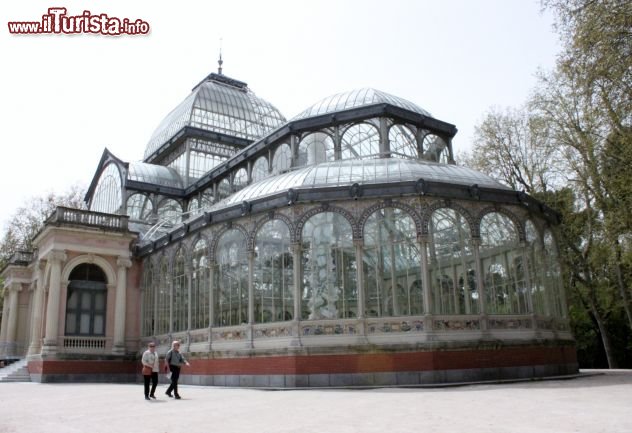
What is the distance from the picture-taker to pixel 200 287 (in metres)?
22.0

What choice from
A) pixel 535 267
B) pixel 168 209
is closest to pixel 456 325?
pixel 535 267

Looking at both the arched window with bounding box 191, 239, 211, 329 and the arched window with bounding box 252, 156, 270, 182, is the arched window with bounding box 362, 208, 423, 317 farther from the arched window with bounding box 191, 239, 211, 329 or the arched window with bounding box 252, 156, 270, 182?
the arched window with bounding box 252, 156, 270, 182

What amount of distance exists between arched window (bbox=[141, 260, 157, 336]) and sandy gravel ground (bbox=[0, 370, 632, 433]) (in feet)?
39.2

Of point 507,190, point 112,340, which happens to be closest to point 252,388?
point 507,190

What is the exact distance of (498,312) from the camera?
60.1ft

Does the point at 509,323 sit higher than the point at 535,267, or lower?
lower

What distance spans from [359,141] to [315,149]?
6.49ft

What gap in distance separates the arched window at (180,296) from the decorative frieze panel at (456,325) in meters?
10.4

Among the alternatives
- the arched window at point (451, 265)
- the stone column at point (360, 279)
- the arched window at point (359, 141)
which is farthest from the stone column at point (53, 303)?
the arched window at point (451, 265)

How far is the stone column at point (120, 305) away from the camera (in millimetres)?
27406

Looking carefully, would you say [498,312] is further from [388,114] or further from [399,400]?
[388,114]

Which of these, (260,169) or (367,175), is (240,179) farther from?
(367,175)

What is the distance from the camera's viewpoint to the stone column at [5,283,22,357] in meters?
32.7

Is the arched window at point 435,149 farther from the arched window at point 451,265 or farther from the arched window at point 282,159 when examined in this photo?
the arched window at point 451,265
